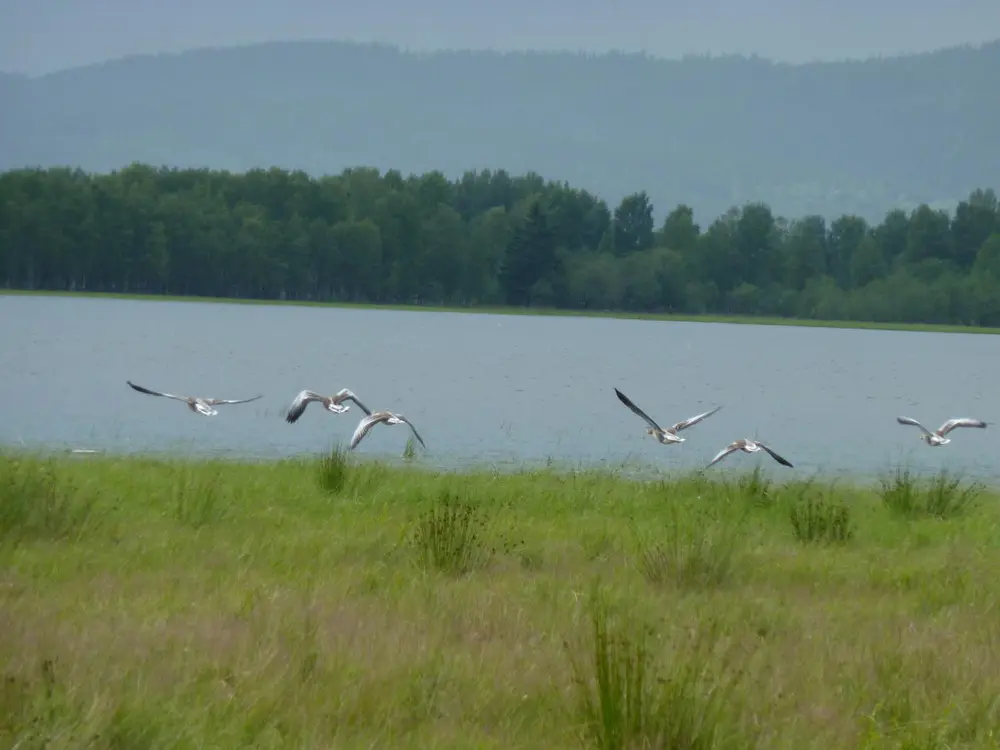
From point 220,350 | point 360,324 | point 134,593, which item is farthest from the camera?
point 360,324

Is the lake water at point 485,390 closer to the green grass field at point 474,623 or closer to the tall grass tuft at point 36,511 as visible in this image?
the green grass field at point 474,623

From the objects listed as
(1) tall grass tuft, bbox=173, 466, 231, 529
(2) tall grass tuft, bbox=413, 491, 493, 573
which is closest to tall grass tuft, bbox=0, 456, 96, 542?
→ (1) tall grass tuft, bbox=173, 466, 231, 529

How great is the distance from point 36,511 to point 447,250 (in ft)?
379

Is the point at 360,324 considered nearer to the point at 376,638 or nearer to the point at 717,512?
the point at 717,512

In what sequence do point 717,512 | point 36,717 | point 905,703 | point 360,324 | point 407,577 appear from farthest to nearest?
point 360,324 < point 717,512 < point 407,577 < point 905,703 < point 36,717

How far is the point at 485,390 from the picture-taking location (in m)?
39.8

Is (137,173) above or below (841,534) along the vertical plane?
above

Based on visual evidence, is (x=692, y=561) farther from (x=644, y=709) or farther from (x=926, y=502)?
(x=926, y=502)

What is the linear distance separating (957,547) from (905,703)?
6.11 m

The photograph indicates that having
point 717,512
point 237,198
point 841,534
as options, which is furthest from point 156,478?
point 237,198

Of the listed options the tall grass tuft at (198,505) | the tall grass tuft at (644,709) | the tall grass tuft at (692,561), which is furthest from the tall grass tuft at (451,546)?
the tall grass tuft at (644,709)

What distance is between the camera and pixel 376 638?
780 centimetres

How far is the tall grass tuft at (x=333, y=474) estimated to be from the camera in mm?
15055

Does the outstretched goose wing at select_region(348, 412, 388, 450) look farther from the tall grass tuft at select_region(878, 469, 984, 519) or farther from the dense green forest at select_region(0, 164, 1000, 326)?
the dense green forest at select_region(0, 164, 1000, 326)
